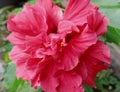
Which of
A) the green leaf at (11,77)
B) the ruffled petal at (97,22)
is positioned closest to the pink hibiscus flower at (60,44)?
the ruffled petal at (97,22)

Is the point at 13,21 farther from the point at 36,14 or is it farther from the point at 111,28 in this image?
the point at 111,28

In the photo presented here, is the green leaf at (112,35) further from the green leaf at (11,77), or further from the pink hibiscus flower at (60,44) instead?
the green leaf at (11,77)

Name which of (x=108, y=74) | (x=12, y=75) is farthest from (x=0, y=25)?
(x=12, y=75)

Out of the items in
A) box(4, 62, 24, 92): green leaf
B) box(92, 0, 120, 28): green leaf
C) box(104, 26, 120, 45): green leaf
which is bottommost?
box(4, 62, 24, 92): green leaf

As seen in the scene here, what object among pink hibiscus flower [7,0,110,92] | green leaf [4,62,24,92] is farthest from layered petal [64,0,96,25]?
green leaf [4,62,24,92]

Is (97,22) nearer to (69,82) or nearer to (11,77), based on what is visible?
(69,82)

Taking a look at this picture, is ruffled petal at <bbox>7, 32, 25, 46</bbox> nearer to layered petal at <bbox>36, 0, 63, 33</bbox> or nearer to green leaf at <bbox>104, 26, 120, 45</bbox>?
layered petal at <bbox>36, 0, 63, 33</bbox>
